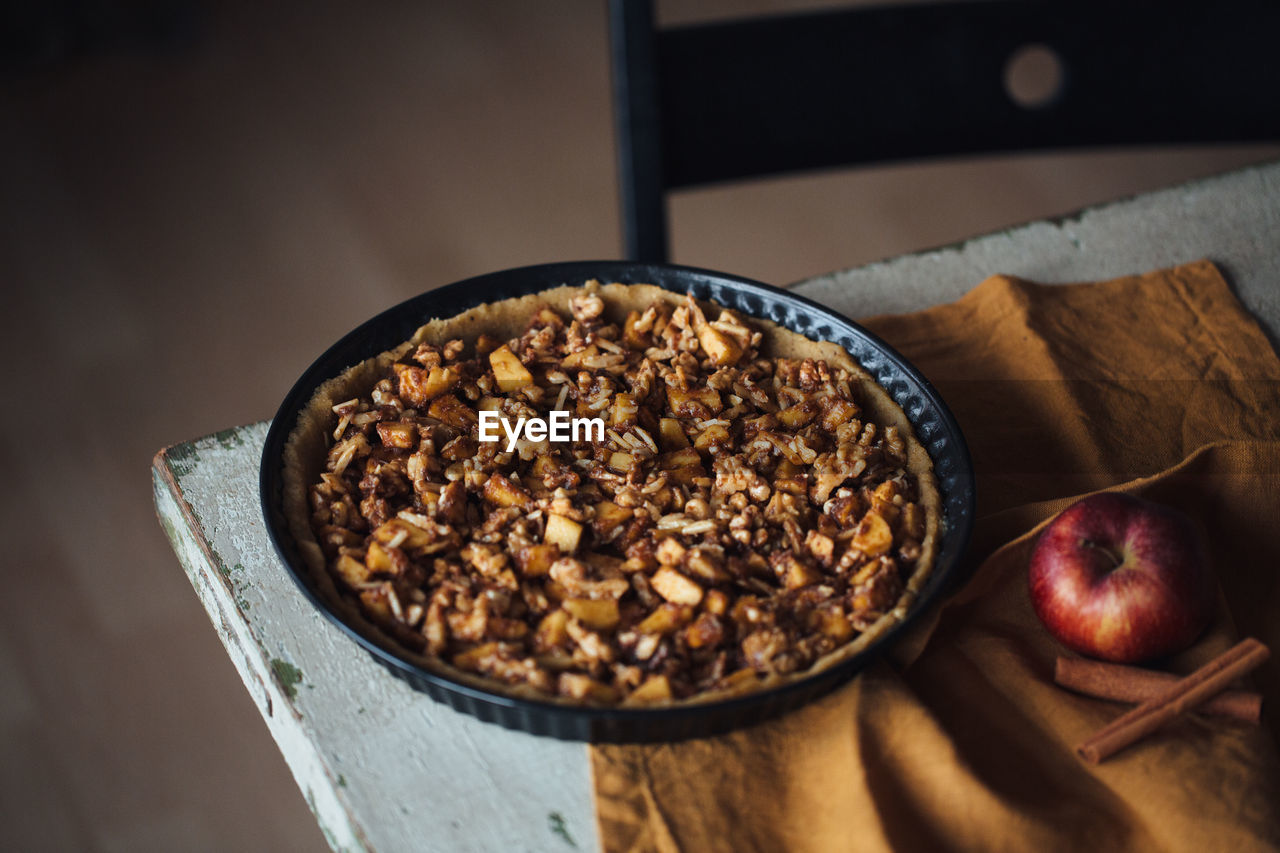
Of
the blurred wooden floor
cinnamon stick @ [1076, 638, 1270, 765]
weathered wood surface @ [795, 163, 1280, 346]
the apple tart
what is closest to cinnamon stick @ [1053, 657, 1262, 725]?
cinnamon stick @ [1076, 638, 1270, 765]

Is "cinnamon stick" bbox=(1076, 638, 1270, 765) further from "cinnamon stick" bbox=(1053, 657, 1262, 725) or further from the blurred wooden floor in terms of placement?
the blurred wooden floor

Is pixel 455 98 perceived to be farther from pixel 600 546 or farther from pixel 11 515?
pixel 600 546

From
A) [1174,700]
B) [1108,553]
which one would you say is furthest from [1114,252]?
[1174,700]

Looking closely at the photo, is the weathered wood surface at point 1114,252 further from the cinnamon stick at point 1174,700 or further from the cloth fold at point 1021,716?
the cinnamon stick at point 1174,700

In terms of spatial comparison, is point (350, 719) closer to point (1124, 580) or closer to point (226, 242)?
point (1124, 580)

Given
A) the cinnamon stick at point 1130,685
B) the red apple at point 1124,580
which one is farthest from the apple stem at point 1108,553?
the cinnamon stick at point 1130,685

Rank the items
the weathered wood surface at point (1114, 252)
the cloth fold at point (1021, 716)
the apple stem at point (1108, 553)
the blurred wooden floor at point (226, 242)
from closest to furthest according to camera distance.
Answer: the cloth fold at point (1021, 716) < the apple stem at point (1108, 553) < the weathered wood surface at point (1114, 252) < the blurred wooden floor at point (226, 242)

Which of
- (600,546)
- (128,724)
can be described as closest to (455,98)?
(128,724)
